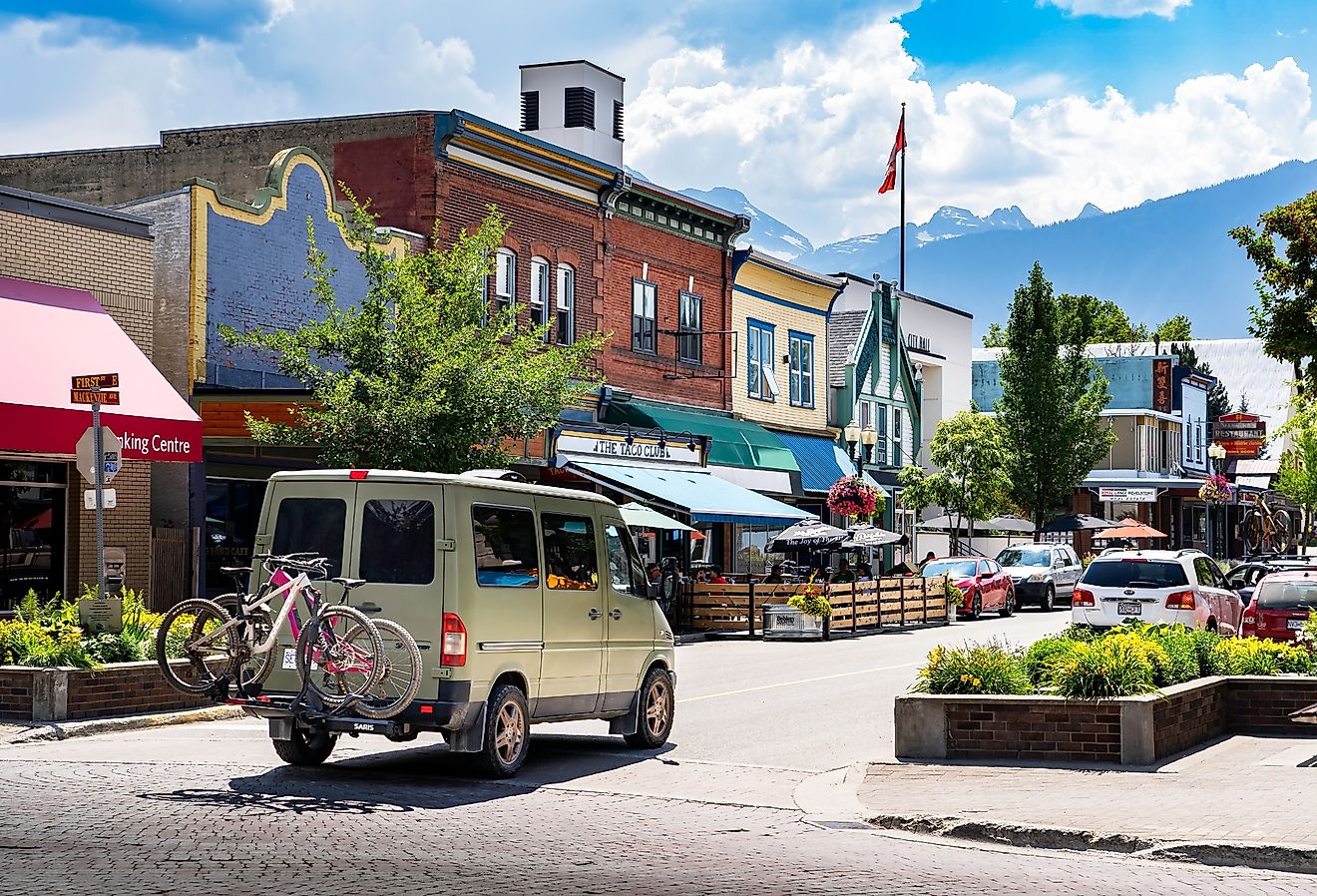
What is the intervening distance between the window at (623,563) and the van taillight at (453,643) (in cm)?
238

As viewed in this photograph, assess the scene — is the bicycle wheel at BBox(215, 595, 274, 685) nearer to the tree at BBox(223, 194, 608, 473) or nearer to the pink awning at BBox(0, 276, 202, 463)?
the pink awning at BBox(0, 276, 202, 463)

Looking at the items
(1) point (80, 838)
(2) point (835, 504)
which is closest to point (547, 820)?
(1) point (80, 838)

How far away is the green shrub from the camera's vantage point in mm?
13352

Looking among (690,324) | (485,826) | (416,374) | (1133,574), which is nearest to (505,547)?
(485,826)

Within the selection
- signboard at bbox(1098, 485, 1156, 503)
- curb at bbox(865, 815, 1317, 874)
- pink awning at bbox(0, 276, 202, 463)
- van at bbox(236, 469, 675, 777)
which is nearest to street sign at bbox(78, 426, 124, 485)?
pink awning at bbox(0, 276, 202, 463)

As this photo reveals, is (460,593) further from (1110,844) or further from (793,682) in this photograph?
(793,682)

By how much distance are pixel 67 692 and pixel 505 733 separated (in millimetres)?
5054

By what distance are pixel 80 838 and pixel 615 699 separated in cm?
559

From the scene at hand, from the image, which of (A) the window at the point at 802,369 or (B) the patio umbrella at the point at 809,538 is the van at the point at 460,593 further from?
(A) the window at the point at 802,369

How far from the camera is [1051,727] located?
12.8 meters

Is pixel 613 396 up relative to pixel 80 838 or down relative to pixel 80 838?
up

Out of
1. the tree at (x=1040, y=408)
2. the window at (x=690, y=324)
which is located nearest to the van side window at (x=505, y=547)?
the window at (x=690, y=324)

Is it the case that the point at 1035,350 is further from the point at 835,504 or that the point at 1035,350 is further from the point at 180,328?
the point at 180,328

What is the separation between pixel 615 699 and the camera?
14.0m
